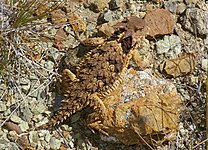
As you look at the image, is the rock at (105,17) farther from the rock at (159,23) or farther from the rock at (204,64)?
the rock at (204,64)

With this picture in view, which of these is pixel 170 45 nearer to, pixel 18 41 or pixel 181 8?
pixel 181 8

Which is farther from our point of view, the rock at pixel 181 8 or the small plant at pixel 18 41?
the rock at pixel 181 8

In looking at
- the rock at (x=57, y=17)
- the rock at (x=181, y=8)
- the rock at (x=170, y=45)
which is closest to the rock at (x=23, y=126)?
the rock at (x=57, y=17)

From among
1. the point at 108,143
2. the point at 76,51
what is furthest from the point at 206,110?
the point at 76,51

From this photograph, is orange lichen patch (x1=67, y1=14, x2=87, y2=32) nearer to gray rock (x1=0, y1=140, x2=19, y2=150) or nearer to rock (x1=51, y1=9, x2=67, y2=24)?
rock (x1=51, y1=9, x2=67, y2=24)

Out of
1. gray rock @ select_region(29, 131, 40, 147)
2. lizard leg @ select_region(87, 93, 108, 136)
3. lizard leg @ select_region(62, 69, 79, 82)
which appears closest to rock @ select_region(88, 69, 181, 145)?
lizard leg @ select_region(87, 93, 108, 136)

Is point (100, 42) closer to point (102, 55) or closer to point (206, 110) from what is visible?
point (102, 55)
